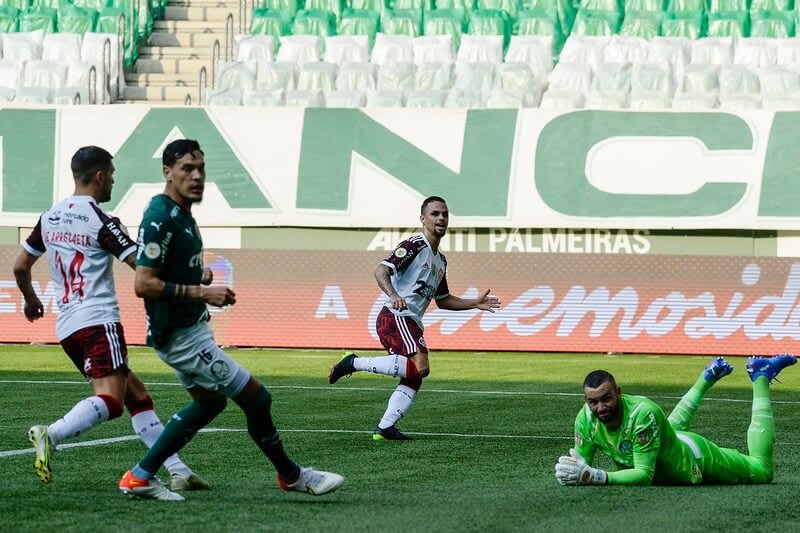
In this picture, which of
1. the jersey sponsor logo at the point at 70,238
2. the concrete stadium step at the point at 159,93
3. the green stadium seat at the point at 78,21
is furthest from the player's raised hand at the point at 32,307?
the green stadium seat at the point at 78,21

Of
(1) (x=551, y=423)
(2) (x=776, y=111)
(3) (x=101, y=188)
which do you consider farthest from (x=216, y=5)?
(3) (x=101, y=188)

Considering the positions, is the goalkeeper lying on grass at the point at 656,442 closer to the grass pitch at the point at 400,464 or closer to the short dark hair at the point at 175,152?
the grass pitch at the point at 400,464

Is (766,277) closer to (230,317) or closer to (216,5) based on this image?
(230,317)

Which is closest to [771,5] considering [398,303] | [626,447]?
[398,303]

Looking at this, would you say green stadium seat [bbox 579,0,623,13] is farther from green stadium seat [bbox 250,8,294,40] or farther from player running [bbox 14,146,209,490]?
player running [bbox 14,146,209,490]

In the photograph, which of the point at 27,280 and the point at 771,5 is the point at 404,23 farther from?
the point at 27,280

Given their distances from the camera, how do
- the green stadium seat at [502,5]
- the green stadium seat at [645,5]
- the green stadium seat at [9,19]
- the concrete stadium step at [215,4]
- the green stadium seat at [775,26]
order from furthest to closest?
the concrete stadium step at [215,4] → the green stadium seat at [9,19] → the green stadium seat at [502,5] → the green stadium seat at [645,5] → the green stadium seat at [775,26]

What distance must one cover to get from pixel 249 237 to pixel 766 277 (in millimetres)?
8526

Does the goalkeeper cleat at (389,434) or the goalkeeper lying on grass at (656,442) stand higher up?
the goalkeeper lying on grass at (656,442)

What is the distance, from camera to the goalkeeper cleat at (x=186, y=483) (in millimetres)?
7895

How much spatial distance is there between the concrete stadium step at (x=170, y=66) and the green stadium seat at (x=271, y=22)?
1.20m

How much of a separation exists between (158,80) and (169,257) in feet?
68.5

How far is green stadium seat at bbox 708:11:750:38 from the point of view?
87.2 ft

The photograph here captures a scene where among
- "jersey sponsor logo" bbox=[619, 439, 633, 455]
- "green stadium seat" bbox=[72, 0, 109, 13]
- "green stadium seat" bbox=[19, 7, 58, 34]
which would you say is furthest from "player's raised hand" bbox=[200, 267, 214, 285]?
"green stadium seat" bbox=[72, 0, 109, 13]
